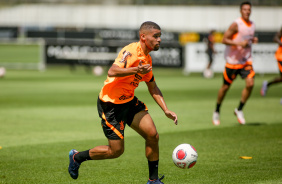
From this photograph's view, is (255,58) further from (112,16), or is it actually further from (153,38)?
(153,38)

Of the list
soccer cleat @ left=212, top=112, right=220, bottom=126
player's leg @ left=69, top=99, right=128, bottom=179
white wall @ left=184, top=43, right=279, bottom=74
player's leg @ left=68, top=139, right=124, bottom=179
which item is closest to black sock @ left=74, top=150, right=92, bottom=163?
player's leg @ left=68, top=139, right=124, bottom=179

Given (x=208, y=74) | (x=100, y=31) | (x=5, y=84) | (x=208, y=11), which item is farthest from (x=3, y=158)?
(x=208, y=11)

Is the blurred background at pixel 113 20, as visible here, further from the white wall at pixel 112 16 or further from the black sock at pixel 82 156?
the black sock at pixel 82 156

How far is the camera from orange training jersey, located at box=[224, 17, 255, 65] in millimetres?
12695

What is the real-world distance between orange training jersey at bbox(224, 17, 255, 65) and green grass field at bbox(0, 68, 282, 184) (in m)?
1.55

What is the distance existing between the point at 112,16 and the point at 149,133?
43.3 meters

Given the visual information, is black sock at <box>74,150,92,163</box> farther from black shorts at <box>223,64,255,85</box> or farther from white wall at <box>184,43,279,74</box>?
white wall at <box>184,43,279,74</box>

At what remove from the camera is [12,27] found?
44.0 m

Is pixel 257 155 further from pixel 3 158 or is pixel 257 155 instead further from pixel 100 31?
pixel 100 31

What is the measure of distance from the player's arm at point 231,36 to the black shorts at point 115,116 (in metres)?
5.88

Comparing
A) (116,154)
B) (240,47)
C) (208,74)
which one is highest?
(240,47)

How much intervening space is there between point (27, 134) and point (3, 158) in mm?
2433

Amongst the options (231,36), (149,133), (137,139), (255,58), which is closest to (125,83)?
(149,133)

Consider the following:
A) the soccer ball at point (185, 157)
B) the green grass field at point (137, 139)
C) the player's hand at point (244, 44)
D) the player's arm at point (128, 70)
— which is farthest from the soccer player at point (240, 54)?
the player's arm at point (128, 70)
